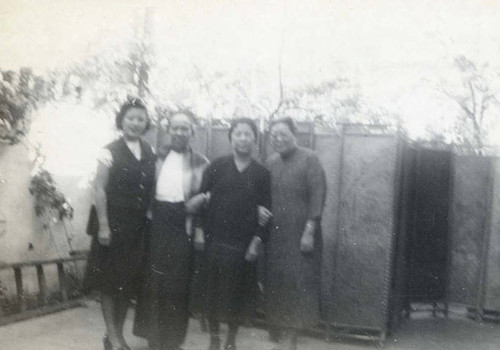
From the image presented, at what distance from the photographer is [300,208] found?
3984 millimetres

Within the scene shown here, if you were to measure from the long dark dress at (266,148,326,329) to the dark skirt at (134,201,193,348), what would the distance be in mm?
635

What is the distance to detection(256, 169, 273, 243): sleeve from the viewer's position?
12.8 feet

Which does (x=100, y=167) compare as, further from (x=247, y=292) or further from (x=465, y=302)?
(x=465, y=302)

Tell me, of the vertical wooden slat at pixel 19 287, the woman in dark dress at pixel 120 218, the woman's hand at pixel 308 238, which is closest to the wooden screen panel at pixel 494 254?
the woman's hand at pixel 308 238

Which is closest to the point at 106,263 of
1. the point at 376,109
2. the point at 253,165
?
the point at 253,165

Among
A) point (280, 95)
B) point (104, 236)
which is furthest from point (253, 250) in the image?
point (280, 95)

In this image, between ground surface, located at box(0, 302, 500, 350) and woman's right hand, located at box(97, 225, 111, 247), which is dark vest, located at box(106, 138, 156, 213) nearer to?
woman's right hand, located at box(97, 225, 111, 247)

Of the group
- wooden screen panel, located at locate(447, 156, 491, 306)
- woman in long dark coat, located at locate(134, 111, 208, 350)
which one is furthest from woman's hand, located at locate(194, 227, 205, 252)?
wooden screen panel, located at locate(447, 156, 491, 306)

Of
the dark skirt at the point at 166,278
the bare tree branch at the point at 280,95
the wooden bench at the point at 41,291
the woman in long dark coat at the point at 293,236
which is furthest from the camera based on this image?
the bare tree branch at the point at 280,95

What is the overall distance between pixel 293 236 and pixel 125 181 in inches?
47.5

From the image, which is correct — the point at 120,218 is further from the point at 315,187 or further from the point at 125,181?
the point at 315,187

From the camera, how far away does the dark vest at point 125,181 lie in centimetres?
378

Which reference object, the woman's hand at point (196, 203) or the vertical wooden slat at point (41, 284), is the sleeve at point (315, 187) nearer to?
the woman's hand at point (196, 203)

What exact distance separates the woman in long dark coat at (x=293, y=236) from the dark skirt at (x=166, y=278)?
2.08 ft
